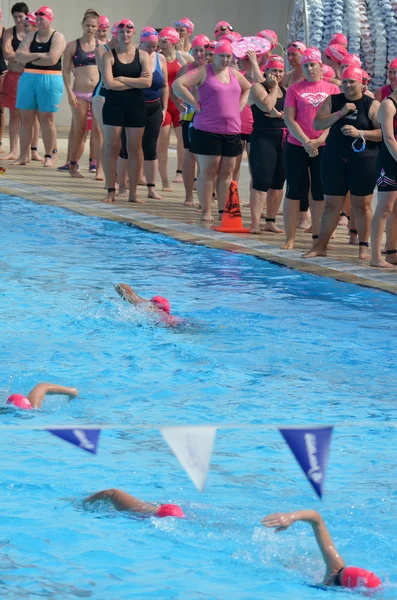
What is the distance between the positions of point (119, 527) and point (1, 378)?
2407 mm

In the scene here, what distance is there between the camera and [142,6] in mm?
23844

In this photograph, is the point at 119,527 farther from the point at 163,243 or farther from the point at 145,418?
the point at 163,243

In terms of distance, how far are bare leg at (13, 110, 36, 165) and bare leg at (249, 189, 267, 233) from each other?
527 cm

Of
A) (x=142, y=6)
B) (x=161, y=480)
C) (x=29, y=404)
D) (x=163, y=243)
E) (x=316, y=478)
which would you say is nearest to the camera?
(x=316, y=478)

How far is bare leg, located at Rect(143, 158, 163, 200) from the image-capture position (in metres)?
14.0

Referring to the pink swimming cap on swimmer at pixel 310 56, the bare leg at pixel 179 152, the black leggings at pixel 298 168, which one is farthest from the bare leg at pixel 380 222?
the bare leg at pixel 179 152

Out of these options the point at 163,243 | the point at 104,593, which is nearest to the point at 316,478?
the point at 104,593

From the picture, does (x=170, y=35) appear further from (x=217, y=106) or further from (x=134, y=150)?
(x=217, y=106)

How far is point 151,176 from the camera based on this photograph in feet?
46.8

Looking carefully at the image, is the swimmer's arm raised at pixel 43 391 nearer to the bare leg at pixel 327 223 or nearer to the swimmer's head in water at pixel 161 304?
the swimmer's head in water at pixel 161 304

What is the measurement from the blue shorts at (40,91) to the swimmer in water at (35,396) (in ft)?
32.3

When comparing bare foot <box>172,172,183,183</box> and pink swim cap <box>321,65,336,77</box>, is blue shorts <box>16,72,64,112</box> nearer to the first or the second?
bare foot <box>172,172,183,183</box>

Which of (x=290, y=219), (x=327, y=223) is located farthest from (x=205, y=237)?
(x=327, y=223)

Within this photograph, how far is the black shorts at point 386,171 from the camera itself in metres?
9.99
